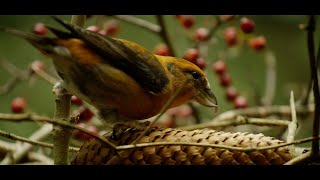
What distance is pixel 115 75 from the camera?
1.21 meters

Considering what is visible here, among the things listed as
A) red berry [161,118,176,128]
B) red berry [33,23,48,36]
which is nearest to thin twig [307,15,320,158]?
red berry [33,23,48,36]

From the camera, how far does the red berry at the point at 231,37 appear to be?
7.12 feet

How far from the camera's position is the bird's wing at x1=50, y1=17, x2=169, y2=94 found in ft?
3.87

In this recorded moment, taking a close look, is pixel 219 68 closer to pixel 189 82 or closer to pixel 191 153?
pixel 189 82

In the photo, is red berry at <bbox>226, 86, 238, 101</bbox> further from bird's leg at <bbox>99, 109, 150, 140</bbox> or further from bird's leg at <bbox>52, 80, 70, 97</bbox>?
bird's leg at <bbox>52, 80, 70, 97</bbox>

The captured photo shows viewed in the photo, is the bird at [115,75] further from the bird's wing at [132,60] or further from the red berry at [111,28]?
the red berry at [111,28]

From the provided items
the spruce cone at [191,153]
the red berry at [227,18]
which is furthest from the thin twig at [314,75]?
the red berry at [227,18]

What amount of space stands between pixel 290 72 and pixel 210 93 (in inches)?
70.1

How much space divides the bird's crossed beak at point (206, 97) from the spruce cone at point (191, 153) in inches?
14.1

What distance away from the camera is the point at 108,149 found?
940 millimetres

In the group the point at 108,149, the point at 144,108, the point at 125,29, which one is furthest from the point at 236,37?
the point at 108,149
